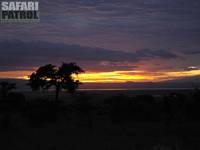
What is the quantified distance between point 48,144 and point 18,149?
6.19ft

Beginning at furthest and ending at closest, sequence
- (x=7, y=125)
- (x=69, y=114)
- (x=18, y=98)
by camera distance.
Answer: (x=18, y=98) → (x=69, y=114) → (x=7, y=125)

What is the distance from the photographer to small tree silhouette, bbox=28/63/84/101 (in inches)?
2270

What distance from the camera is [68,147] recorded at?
1795 cm

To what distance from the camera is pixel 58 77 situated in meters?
57.9

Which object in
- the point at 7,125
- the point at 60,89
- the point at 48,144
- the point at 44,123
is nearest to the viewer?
the point at 48,144

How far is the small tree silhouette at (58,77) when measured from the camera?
2270 inches

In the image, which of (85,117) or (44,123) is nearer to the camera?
(44,123)

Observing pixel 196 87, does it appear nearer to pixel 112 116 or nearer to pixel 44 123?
pixel 112 116

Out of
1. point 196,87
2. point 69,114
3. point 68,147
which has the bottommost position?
point 69,114

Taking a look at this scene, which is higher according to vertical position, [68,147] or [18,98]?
[68,147]

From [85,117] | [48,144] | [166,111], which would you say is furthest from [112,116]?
[48,144]

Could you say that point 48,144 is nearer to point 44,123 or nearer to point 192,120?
point 44,123

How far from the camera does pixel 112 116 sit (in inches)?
1636

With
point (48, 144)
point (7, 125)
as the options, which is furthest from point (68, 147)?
point (7, 125)
